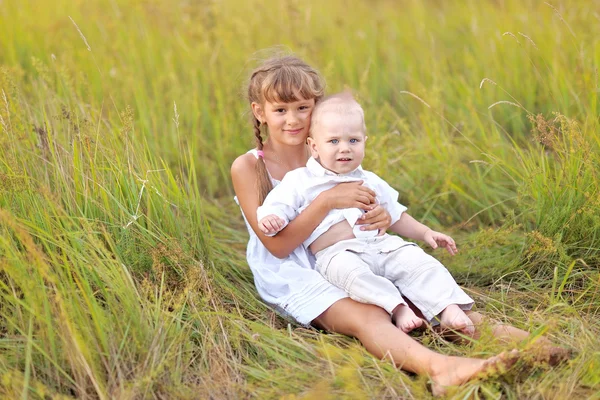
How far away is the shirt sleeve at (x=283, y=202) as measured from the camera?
2.80 m

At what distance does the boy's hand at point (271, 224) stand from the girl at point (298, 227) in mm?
76

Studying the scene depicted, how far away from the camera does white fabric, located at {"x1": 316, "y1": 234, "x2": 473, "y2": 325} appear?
2611 mm

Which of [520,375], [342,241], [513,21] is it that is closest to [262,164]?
[342,241]

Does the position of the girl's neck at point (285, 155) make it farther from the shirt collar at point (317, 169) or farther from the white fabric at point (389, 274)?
the white fabric at point (389, 274)

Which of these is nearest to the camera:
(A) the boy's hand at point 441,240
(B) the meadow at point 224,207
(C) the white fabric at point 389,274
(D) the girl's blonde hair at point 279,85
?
(B) the meadow at point 224,207

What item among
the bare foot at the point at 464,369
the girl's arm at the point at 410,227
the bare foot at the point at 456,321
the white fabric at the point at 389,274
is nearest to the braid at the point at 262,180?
the white fabric at the point at 389,274

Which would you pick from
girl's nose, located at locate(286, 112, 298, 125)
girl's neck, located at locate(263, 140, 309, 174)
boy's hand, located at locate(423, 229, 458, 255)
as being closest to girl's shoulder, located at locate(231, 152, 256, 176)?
girl's neck, located at locate(263, 140, 309, 174)

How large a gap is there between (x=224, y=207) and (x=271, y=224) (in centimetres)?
159

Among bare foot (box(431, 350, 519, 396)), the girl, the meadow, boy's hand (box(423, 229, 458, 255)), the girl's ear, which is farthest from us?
the girl's ear

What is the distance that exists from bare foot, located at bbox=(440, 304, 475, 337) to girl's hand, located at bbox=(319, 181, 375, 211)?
0.48 metres

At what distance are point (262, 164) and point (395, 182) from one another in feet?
3.90

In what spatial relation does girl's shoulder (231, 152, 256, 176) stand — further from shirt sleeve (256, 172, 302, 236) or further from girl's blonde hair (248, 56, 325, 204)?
shirt sleeve (256, 172, 302, 236)

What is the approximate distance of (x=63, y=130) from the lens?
322 cm

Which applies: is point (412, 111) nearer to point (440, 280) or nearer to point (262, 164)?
point (262, 164)
